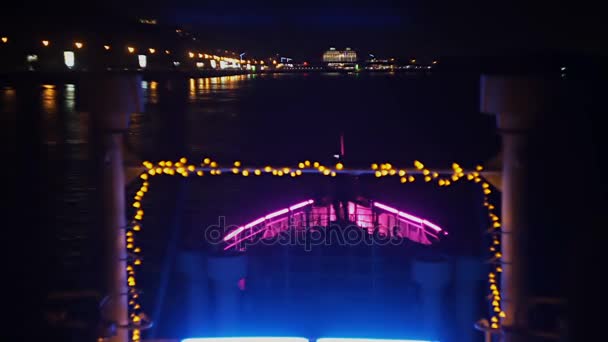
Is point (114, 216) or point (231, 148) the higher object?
point (231, 148)

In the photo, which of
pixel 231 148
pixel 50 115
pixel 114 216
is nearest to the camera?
pixel 114 216

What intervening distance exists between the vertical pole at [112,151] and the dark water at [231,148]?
3.7 inches

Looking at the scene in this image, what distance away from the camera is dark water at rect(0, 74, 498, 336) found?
7703 millimetres

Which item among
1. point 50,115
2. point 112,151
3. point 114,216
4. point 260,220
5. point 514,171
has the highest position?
point 50,115

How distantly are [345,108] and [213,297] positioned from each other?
25.2m

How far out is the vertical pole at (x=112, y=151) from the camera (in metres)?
3.40

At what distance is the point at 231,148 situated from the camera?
688 inches

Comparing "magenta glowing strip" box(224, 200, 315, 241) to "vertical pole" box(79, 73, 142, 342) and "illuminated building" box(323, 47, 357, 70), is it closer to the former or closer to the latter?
"vertical pole" box(79, 73, 142, 342)

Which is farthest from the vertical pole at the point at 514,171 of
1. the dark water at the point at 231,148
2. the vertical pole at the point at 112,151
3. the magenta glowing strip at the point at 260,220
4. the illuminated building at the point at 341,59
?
the illuminated building at the point at 341,59

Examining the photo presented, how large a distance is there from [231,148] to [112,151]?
14.0 m

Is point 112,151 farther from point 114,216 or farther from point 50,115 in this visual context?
point 50,115

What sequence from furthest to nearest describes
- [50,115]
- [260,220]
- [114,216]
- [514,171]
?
[50,115] → [260,220] → [114,216] → [514,171]

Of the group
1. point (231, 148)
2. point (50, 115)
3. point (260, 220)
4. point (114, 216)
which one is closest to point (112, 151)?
point (114, 216)

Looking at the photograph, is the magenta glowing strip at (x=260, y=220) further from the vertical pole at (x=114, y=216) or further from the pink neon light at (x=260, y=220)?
the vertical pole at (x=114, y=216)
